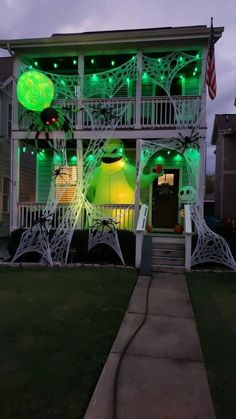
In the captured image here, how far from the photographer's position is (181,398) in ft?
10.7

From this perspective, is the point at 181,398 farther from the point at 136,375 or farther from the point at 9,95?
the point at 9,95

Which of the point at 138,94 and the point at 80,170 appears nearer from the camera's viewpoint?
the point at 80,170

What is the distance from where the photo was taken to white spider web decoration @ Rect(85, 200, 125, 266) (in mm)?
10180

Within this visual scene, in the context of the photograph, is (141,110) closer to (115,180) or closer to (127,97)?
(127,97)

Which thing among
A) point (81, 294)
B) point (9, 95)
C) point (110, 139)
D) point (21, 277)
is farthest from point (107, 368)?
point (9, 95)

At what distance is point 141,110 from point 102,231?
441 cm

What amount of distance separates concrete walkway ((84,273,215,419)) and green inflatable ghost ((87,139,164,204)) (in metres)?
6.67

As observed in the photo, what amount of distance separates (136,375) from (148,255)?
6.39 metres

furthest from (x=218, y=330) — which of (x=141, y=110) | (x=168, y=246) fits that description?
(x=141, y=110)

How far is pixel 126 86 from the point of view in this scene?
523 inches

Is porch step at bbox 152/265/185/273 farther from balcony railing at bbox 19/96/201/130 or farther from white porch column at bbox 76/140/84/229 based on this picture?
balcony railing at bbox 19/96/201/130

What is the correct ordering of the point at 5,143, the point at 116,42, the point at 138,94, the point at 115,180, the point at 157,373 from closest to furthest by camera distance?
the point at 157,373 → the point at 116,42 → the point at 138,94 → the point at 115,180 → the point at 5,143

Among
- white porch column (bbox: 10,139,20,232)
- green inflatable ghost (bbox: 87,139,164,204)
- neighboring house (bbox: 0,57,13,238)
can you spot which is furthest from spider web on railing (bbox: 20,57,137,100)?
neighboring house (bbox: 0,57,13,238)

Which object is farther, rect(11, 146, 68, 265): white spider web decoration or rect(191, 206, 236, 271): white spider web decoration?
rect(11, 146, 68, 265): white spider web decoration
